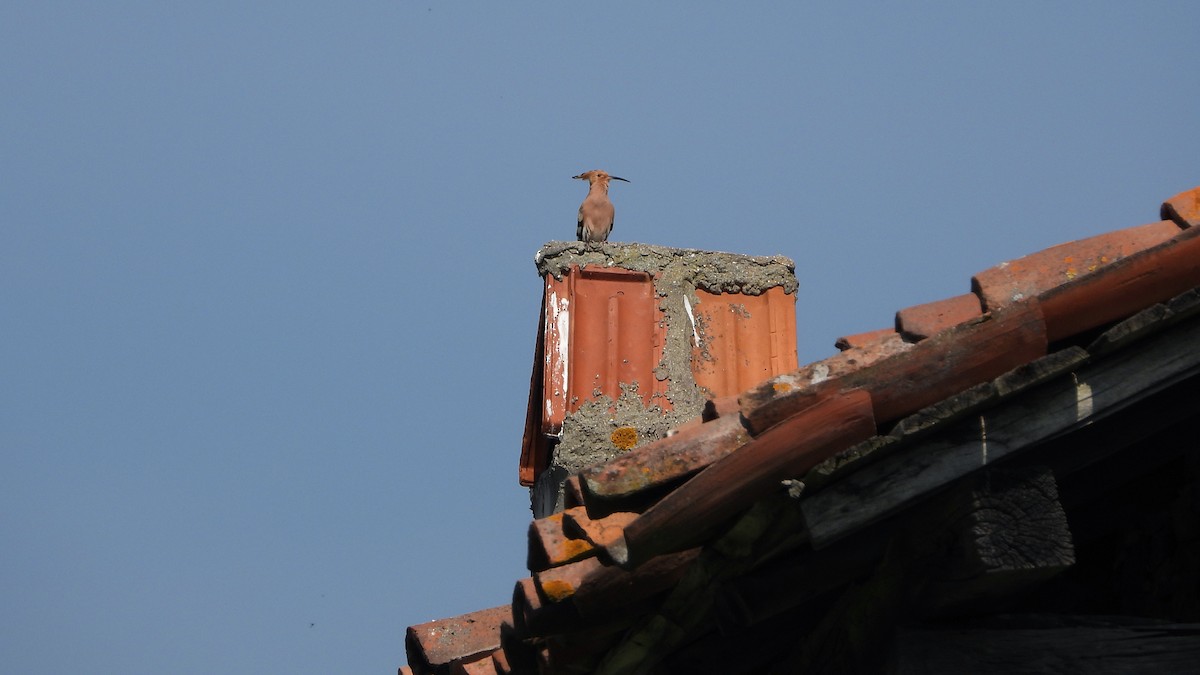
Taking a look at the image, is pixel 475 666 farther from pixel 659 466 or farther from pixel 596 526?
pixel 659 466

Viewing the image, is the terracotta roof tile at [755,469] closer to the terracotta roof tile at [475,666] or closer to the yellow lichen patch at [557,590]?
the yellow lichen patch at [557,590]

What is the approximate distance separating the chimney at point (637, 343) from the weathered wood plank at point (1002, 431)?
132 inches

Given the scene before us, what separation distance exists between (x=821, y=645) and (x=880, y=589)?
32cm

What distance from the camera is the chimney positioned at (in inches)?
237

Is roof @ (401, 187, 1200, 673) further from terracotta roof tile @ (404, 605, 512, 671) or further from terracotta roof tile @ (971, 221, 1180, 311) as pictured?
terracotta roof tile @ (404, 605, 512, 671)

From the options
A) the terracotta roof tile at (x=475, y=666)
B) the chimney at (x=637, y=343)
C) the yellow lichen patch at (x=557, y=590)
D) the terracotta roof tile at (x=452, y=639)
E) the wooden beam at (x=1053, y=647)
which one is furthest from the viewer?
the chimney at (x=637, y=343)

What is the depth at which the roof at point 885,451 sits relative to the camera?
2.49 m

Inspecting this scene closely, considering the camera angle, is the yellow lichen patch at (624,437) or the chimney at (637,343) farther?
the chimney at (637,343)

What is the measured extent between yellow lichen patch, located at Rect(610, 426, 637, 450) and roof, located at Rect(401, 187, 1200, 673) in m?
2.87

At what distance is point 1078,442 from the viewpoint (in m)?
2.80

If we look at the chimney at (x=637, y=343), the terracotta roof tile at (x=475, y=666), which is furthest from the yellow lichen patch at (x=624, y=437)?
the terracotta roof tile at (x=475, y=666)

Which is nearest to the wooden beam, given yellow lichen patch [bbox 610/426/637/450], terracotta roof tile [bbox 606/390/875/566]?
terracotta roof tile [bbox 606/390/875/566]

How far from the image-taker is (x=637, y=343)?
6281mm

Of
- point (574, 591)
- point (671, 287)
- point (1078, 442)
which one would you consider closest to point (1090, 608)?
point (1078, 442)
